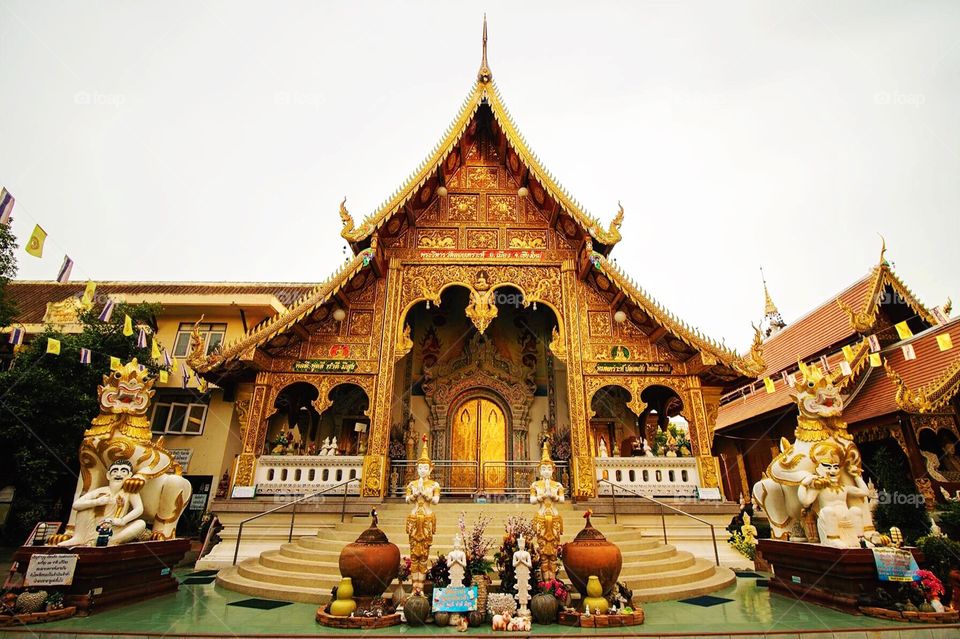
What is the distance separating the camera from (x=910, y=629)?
156 inches

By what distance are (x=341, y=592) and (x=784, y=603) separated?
Result: 4529 millimetres

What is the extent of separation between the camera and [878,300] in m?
11.2

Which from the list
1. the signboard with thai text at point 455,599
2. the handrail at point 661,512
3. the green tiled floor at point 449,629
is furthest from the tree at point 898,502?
the signboard with thai text at point 455,599

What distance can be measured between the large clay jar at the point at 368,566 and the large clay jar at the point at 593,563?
1.72 meters

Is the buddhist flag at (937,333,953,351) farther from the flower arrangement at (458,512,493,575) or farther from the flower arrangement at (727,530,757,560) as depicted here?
the flower arrangement at (458,512,493,575)

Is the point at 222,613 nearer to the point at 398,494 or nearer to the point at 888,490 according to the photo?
the point at 398,494

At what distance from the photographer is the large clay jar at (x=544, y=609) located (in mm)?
4234

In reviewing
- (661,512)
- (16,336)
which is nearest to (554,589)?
(661,512)

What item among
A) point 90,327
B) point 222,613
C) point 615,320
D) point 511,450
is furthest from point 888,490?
point 90,327

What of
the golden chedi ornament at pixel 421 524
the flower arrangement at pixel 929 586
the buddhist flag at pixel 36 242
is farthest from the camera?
the buddhist flag at pixel 36 242

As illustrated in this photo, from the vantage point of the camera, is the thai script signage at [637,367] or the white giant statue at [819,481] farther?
the thai script signage at [637,367]

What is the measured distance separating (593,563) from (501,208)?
26.4ft

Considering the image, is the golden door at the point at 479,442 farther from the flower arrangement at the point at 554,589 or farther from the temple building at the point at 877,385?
the flower arrangement at the point at 554,589

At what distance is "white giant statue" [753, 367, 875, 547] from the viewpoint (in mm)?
4922
